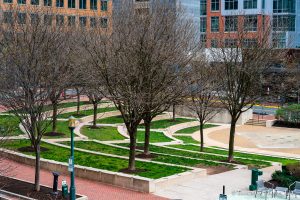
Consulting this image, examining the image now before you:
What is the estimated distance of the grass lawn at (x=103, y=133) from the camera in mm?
42156

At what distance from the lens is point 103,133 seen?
4425 centimetres

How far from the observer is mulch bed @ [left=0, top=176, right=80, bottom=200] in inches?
904

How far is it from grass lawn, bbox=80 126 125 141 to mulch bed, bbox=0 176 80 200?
1623 centimetres

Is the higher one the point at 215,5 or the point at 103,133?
the point at 215,5

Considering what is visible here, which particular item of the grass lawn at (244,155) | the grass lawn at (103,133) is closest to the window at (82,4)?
the grass lawn at (103,133)

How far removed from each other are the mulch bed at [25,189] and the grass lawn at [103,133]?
1623 cm

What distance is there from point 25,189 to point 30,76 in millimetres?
5046

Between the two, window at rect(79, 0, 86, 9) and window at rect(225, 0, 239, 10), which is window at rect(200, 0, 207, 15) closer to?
window at rect(225, 0, 239, 10)

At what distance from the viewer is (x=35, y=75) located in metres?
24.8

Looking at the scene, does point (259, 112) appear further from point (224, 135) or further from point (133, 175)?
point (133, 175)

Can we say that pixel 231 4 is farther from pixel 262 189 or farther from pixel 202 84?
pixel 262 189

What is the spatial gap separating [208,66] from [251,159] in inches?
317

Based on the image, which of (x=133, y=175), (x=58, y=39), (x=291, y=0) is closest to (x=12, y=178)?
(x=133, y=175)

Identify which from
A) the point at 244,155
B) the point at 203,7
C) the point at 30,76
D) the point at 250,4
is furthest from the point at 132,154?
the point at 203,7
